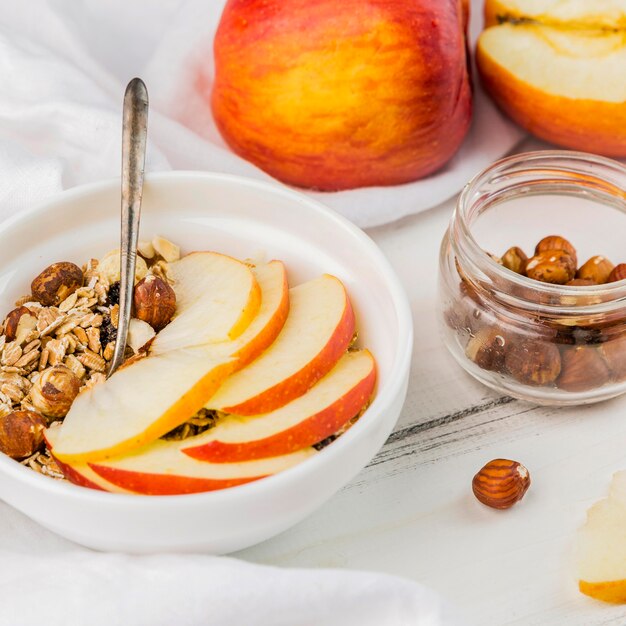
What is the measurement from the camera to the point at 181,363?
994 millimetres

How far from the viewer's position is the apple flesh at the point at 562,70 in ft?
4.48

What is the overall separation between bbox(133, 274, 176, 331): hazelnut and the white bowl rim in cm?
16

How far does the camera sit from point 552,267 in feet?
3.92

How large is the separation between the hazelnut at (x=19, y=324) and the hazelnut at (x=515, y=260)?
1.94 ft

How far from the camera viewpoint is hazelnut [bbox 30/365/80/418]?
100 cm

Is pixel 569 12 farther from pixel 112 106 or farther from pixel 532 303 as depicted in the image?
pixel 112 106

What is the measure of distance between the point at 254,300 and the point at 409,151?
44cm

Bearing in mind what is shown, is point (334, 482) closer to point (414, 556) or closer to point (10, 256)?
point (414, 556)

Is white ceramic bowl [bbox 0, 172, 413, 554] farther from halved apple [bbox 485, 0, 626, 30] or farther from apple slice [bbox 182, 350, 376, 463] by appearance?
halved apple [bbox 485, 0, 626, 30]

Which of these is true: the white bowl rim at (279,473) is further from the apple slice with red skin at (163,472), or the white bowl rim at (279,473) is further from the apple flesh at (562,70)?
the apple flesh at (562,70)

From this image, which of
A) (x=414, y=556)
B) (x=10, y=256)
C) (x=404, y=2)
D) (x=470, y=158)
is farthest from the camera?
(x=470, y=158)

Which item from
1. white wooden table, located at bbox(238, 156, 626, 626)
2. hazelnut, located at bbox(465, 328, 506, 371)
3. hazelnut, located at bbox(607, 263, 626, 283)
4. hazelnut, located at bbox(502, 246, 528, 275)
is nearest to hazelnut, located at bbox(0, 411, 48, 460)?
white wooden table, located at bbox(238, 156, 626, 626)

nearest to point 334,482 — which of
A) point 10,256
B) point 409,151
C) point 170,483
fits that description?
point 170,483

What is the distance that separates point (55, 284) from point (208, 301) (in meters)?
0.19
